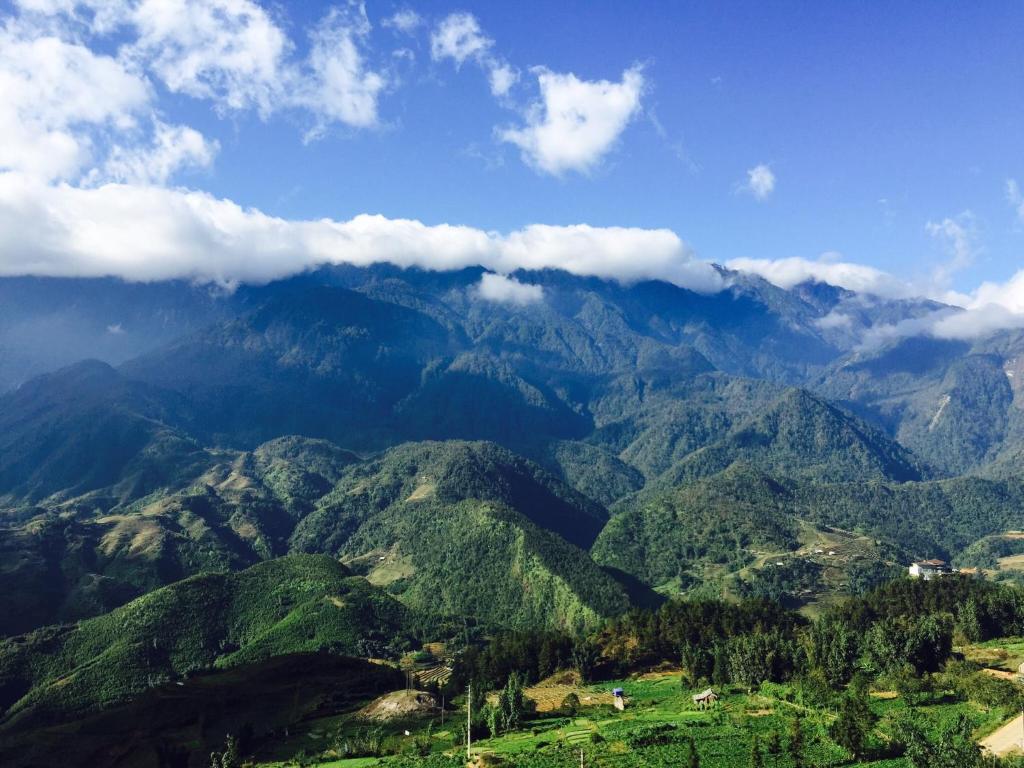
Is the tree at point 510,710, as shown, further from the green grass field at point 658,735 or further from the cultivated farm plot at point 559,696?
the cultivated farm plot at point 559,696

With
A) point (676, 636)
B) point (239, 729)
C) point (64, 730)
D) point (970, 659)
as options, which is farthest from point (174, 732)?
point (970, 659)

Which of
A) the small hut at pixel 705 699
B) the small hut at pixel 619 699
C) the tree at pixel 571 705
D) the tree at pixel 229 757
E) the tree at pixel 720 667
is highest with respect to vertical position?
the tree at pixel 720 667

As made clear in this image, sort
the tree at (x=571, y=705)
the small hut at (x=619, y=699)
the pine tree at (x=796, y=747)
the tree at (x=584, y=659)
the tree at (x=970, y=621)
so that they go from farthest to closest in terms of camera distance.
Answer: the tree at (x=584, y=659), the tree at (x=970, y=621), the small hut at (x=619, y=699), the tree at (x=571, y=705), the pine tree at (x=796, y=747)

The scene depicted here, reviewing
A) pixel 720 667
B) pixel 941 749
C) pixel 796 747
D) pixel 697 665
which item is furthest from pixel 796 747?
pixel 697 665

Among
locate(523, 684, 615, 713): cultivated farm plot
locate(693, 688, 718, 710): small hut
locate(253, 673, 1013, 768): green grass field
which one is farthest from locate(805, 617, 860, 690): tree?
locate(523, 684, 615, 713): cultivated farm plot

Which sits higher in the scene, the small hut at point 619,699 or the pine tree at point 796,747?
the pine tree at point 796,747

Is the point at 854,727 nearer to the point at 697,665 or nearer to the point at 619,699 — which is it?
the point at 619,699

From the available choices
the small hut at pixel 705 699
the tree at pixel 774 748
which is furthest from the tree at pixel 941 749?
the small hut at pixel 705 699
